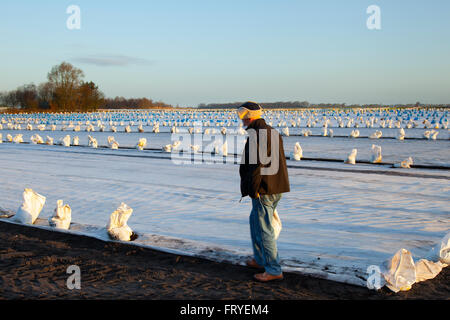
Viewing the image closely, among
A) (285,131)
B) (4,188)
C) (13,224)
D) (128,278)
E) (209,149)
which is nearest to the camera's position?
(128,278)

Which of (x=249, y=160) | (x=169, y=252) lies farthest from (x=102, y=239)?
(x=249, y=160)

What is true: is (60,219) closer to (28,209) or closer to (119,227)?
(28,209)

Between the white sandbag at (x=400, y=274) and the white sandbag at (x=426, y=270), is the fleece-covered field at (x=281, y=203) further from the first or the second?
the white sandbag at (x=426, y=270)

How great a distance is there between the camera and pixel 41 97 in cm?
9556

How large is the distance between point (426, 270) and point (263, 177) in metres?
1.98

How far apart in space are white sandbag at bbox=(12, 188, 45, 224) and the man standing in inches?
161

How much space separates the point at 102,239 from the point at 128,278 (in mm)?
1653

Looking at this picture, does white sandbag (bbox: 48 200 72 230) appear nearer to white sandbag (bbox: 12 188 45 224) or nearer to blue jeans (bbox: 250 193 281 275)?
white sandbag (bbox: 12 188 45 224)

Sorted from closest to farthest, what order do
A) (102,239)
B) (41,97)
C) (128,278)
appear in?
1. (128,278)
2. (102,239)
3. (41,97)

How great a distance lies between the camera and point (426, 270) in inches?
193

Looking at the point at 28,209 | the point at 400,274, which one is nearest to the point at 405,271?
the point at 400,274

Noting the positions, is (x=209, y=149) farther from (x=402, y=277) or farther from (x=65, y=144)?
(x=402, y=277)

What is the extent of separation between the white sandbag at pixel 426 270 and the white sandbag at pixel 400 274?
0.85 feet

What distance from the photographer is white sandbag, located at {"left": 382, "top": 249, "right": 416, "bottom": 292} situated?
4.54 metres
